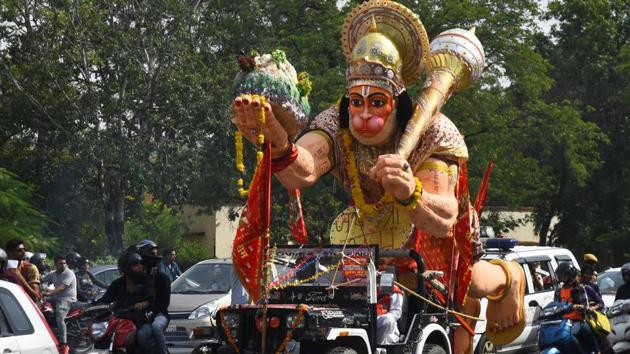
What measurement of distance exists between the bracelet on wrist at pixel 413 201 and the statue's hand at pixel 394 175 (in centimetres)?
9

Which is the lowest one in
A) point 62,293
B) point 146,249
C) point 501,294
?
point 501,294

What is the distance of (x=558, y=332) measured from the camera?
45.3 ft

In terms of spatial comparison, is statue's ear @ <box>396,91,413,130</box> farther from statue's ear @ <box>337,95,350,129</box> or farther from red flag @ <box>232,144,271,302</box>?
red flag @ <box>232,144,271,302</box>

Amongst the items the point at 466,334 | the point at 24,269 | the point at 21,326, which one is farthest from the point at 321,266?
the point at 24,269

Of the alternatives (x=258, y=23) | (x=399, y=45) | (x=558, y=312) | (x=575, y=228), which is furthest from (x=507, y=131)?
(x=399, y=45)

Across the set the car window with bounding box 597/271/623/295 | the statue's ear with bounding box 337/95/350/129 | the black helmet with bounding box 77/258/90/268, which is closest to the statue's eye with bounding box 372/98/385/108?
the statue's ear with bounding box 337/95/350/129

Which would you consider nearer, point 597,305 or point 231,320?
point 231,320

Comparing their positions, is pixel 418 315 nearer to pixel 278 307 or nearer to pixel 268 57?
pixel 278 307

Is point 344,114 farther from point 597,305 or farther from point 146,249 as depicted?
point 597,305

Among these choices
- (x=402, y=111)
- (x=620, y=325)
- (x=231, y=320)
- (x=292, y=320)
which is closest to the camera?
(x=292, y=320)

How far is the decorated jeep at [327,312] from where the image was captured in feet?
33.2

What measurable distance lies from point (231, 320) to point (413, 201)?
179 centimetres

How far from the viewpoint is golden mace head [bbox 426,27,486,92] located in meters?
11.6

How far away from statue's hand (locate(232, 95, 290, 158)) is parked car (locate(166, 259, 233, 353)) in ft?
21.2
